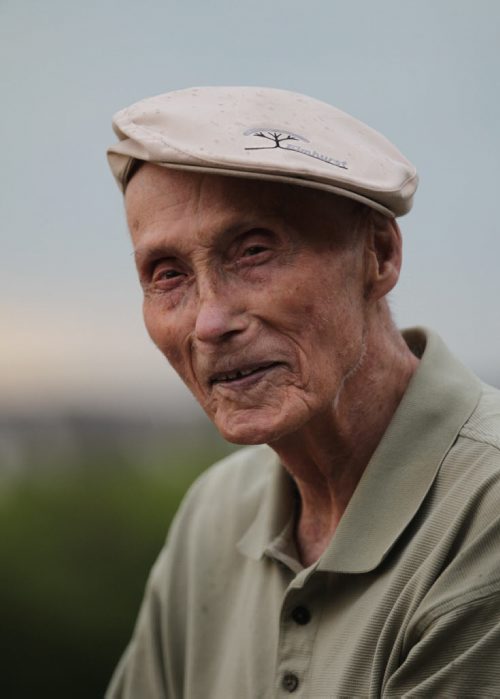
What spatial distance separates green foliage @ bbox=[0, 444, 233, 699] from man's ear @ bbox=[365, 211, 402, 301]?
8.91 ft

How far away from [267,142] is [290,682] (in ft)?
4.23

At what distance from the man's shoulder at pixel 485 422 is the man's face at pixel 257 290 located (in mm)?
331

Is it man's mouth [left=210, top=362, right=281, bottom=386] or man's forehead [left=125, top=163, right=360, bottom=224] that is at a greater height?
man's forehead [left=125, top=163, right=360, bottom=224]

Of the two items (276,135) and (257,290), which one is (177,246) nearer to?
(257,290)

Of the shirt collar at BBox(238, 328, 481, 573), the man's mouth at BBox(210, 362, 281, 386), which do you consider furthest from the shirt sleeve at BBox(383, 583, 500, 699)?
the man's mouth at BBox(210, 362, 281, 386)

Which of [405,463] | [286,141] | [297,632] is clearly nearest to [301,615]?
[297,632]

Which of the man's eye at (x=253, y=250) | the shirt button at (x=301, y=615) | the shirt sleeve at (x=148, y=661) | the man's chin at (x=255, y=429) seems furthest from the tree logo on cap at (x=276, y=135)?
the shirt sleeve at (x=148, y=661)

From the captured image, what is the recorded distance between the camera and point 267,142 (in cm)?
220

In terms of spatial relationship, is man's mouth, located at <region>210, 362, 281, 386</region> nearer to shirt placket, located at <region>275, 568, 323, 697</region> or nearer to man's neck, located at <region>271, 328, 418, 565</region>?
man's neck, located at <region>271, 328, 418, 565</region>

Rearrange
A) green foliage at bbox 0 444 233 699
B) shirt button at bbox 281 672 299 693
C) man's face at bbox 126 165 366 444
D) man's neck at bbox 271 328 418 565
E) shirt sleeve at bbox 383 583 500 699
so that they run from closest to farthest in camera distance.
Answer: shirt sleeve at bbox 383 583 500 699 → man's face at bbox 126 165 366 444 → shirt button at bbox 281 672 299 693 → man's neck at bbox 271 328 418 565 → green foliage at bbox 0 444 233 699

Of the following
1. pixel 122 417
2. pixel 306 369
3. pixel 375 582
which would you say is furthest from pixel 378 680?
pixel 122 417

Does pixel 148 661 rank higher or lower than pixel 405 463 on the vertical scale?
lower

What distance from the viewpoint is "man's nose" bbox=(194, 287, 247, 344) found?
2238 mm

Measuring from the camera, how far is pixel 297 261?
2279 millimetres
